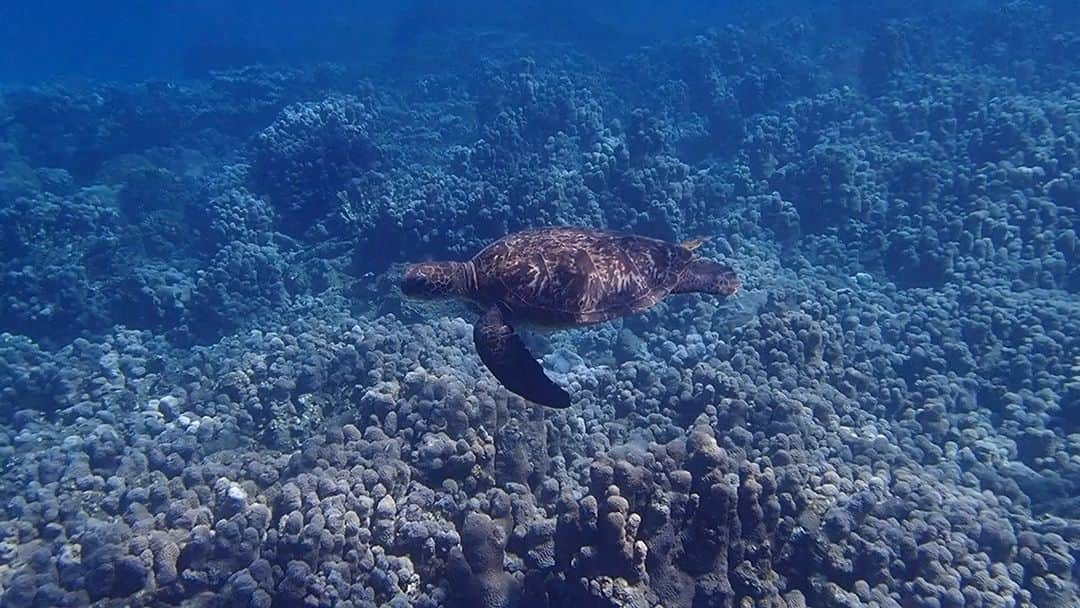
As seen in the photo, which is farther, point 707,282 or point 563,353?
point 563,353

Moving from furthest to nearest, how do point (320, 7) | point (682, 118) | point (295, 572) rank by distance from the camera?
point (320, 7), point (682, 118), point (295, 572)

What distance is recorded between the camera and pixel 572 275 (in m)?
6.19

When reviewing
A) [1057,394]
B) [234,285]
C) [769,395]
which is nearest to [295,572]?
[769,395]

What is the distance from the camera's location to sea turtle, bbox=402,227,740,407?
242 inches

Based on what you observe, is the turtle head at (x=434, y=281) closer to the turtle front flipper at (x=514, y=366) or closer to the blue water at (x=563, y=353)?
the blue water at (x=563, y=353)

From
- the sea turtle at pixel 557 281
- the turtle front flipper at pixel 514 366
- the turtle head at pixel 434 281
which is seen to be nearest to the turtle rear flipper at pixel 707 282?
the sea turtle at pixel 557 281

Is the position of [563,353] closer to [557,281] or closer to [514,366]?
[557,281]

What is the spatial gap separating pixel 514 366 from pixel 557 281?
1121 mm

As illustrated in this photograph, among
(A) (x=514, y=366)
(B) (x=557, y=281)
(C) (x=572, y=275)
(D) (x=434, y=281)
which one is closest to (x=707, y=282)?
(C) (x=572, y=275)

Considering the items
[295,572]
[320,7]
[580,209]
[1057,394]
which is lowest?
[1057,394]

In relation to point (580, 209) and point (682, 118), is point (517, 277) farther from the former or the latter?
point (682, 118)

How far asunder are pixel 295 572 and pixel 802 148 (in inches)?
510

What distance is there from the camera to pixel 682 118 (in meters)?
16.4

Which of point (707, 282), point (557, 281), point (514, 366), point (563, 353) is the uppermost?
point (557, 281)
